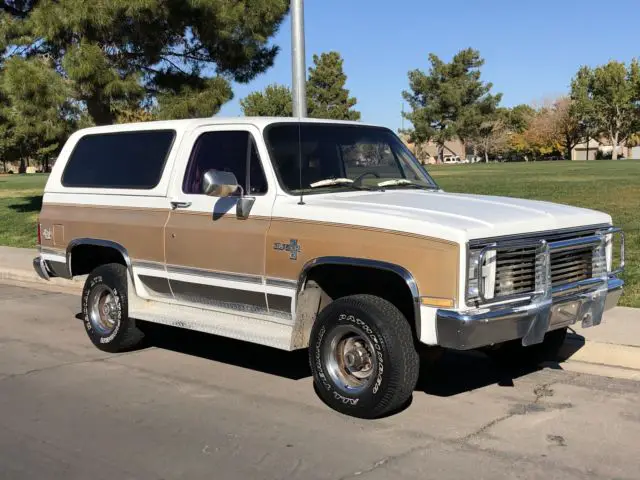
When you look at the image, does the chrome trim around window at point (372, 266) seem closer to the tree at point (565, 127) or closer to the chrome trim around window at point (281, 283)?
the chrome trim around window at point (281, 283)

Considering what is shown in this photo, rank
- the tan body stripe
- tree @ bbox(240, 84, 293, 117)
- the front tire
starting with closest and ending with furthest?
the tan body stripe → the front tire → tree @ bbox(240, 84, 293, 117)

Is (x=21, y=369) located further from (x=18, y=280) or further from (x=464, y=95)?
(x=464, y=95)

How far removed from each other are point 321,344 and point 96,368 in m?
2.48

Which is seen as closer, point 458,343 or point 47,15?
point 458,343

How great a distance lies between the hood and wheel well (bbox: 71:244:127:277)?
257 cm

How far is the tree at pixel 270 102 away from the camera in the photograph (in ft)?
248

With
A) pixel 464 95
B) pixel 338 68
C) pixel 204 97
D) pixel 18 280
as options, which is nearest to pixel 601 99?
pixel 464 95

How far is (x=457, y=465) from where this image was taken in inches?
171

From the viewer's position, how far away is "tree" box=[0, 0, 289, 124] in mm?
15836

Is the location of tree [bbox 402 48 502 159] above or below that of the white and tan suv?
above

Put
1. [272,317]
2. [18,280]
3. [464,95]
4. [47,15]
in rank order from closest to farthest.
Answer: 1. [272,317]
2. [18,280]
3. [47,15]
4. [464,95]

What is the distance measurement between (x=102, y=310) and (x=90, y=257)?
1.95 feet

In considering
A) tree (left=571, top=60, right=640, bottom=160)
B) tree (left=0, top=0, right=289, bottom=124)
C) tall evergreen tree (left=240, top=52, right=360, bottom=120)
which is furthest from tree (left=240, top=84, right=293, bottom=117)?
tree (left=0, top=0, right=289, bottom=124)

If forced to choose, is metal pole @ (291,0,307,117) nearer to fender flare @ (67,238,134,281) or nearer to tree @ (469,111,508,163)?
fender flare @ (67,238,134,281)
